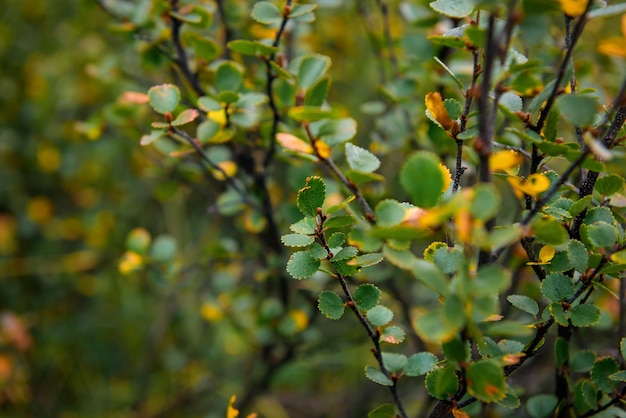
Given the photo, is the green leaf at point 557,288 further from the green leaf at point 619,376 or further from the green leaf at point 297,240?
the green leaf at point 297,240

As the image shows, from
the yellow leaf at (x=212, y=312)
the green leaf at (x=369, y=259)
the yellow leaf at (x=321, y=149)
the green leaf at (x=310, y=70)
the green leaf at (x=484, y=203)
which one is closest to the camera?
the green leaf at (x=484, y=203)

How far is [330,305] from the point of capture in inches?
21.5

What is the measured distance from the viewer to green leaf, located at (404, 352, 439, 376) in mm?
551

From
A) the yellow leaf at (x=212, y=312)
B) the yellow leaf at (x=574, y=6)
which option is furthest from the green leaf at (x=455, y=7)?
the yellow leaf at (x=212, y=312)

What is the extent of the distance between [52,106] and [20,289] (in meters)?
0.56

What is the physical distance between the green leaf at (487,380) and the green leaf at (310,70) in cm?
39

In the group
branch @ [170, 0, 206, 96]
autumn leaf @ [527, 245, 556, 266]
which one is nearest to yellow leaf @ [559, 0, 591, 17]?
autumn leaf @ [527, 245, 556, 266]

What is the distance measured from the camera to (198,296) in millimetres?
1604

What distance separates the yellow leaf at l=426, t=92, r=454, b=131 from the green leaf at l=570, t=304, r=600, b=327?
0.21 meters

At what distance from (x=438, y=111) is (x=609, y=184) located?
0.65 feet

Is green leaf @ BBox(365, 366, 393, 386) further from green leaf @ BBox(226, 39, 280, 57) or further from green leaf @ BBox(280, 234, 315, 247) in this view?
green leaf @ BBox(226, 39, 280, 57)

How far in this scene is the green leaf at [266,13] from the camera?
66 centimetres

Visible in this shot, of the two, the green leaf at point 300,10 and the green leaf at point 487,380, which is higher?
the green leaf at point 300,10

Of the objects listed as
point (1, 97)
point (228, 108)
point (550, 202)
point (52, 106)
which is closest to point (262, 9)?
point (228, 108)
